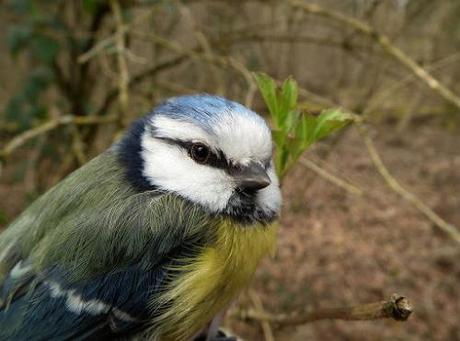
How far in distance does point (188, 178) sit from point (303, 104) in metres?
0.39

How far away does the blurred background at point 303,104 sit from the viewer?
160cm

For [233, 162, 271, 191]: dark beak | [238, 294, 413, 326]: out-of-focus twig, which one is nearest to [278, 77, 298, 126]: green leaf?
[233, 162, 271, 191]: dark beak

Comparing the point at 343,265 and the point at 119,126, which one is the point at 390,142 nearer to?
the point at 343,265

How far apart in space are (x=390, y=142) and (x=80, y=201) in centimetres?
370

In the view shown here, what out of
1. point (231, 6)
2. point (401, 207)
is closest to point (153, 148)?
point (231, 6)

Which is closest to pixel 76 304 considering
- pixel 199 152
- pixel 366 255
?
pixel 199 152

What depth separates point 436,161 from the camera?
12.9ft

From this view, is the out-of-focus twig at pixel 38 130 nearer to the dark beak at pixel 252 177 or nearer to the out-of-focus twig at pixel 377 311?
the dark beak at pixel 252 177

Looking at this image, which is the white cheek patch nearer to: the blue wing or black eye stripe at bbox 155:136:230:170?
black eye stripe at bbox 155:136:230:170

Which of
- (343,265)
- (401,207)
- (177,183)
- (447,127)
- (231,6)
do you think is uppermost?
(231,6)

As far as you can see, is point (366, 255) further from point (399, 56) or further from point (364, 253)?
point (399, 56)

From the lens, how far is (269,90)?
731 mm

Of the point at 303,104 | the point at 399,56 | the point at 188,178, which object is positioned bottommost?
the point at 188,178

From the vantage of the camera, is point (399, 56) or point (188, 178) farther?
point (399, 56)
